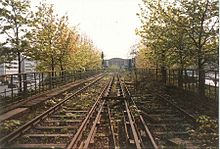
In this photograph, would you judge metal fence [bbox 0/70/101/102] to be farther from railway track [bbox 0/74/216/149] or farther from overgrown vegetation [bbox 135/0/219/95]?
overgrown vegetation [bbox 135/0/219/95]

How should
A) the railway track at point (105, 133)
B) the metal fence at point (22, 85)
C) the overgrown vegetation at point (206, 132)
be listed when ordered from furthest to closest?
the metal fence at point (22, 85) < the overgrown vegetation at point (206, 132) < the railway track at point (105, 133)

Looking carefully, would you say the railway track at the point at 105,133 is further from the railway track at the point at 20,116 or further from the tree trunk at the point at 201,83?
the tree trunk at the point at 201,83

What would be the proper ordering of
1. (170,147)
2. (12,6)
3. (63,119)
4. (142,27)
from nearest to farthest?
(170,147) < (63,119) < (12,6) < (142,27)

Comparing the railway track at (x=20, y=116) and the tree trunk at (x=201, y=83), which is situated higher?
the tree trunk at (x=201, y=83)

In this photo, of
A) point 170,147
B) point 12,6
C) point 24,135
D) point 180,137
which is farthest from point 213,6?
point 12,6

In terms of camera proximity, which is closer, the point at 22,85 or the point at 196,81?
the point at 196,81

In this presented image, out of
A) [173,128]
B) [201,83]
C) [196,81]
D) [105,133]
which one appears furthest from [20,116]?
[196,81]

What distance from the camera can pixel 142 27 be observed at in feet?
68.4

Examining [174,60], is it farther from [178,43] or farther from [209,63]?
[209,63]

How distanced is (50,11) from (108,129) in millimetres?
20304

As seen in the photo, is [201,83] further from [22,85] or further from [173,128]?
[22,85]

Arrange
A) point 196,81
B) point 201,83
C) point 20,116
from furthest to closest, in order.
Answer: point 196,81
point 201,83
point 20,116

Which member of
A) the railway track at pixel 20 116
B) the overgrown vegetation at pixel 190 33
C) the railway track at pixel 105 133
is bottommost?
the railway track at pixel 105 133

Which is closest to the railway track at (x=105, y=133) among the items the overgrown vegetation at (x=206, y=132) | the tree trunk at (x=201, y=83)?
the overgrown vegetation at (x=206, y=132)
